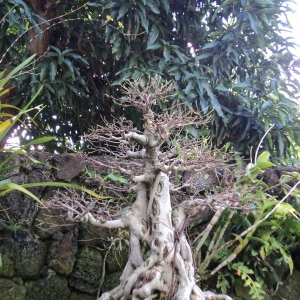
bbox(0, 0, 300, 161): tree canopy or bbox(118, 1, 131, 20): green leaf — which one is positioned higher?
bbox(118, 1, 131, 20): green leaf

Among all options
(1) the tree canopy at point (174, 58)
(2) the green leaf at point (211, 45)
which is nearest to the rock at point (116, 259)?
(1) the tree canopy at point (174, 58)

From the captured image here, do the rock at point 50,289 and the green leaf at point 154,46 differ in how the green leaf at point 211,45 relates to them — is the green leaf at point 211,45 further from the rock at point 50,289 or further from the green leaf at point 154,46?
the rock at point 50,289

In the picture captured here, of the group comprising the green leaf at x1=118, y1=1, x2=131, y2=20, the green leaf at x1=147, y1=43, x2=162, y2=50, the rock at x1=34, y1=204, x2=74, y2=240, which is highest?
the green leaf at x1=118, y1=1, x2=131, y2=20

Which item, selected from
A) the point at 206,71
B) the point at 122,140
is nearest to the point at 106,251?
the point at 122,140

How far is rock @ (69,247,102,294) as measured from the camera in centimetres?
186

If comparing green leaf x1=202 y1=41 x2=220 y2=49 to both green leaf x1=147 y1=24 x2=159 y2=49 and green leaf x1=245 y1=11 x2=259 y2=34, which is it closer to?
green leaf x1=245 y1=11 x2=259 y2=34

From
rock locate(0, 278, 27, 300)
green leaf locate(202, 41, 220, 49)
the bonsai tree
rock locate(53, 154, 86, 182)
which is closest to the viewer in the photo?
the bonsai tree

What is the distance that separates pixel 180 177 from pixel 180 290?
2.80ft

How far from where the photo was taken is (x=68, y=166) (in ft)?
6.84

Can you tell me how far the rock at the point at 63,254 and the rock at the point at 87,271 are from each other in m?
0.04

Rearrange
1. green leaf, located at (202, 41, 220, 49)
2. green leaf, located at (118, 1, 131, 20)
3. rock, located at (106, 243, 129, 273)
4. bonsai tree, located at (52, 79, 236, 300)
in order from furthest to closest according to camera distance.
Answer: green leaf, located at (202, 41, 220, 49)
green leaf, located at (118, 1, 131, 20)
rock, located at (106, 243, 129, 273)
bonsai tree, located at (52, 79, 236, 300)

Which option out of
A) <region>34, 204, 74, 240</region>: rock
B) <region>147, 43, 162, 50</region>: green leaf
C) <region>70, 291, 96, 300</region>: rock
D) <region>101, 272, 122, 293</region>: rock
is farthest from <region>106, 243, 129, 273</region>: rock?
<region>147, 43, 162, 50</region>: green leaf

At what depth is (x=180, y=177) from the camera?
81.1 inches

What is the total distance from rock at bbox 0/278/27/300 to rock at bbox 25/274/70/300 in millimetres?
44
